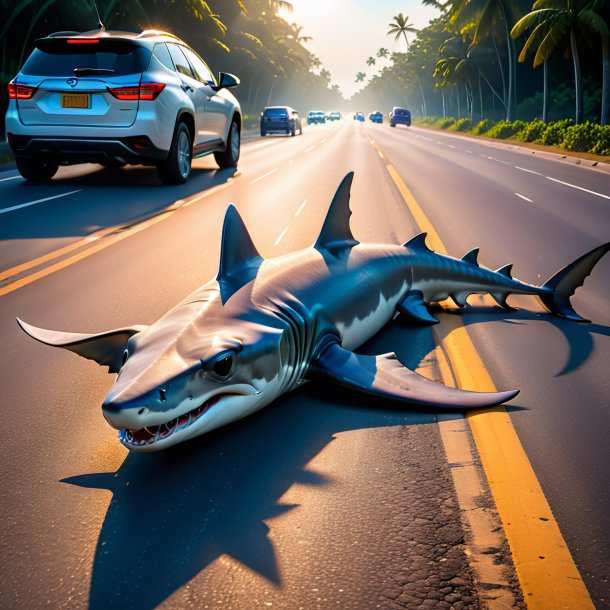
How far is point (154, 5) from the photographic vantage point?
151ft

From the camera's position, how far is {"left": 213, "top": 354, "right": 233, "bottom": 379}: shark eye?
2969 millimetres

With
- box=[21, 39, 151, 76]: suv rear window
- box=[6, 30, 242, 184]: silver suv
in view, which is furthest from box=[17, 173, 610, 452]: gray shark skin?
box=[21, 39, 151, 76]: suv rear window

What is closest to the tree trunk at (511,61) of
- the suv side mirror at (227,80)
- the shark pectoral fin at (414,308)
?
the suv side mirror at (227,80)

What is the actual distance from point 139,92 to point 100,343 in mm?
9132

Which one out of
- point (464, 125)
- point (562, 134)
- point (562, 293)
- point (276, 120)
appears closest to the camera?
point (562, 293)

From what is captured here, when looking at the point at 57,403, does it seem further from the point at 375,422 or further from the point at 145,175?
the point at 145,175

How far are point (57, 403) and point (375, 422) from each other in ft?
5.87

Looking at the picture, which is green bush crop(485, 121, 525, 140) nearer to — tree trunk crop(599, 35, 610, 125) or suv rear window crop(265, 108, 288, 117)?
tree trunk crop(599, 35, 610, 125)

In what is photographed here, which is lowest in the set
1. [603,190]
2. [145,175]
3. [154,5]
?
[603,190]

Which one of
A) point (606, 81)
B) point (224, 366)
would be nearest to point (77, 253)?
point (224, 366)

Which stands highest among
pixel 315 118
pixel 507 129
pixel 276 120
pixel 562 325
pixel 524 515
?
pixel 276 120

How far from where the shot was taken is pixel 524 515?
2.84m

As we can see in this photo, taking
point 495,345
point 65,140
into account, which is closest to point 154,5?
point 65,140

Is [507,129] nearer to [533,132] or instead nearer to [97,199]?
[533,132]
